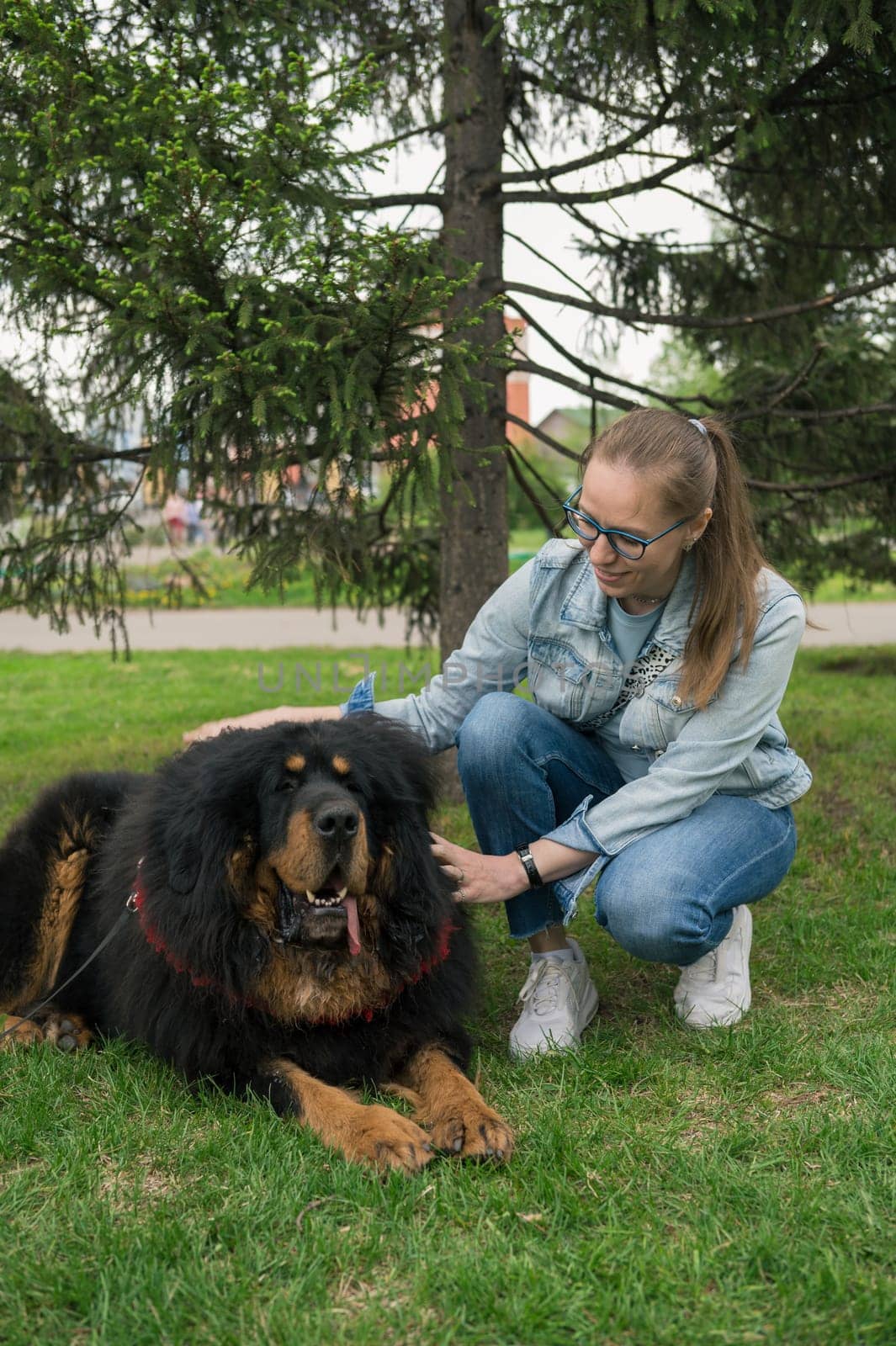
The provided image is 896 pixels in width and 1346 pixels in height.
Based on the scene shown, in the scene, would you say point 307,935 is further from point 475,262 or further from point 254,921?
point 475,262

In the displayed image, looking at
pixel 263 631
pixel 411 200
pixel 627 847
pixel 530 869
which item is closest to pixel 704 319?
pixel 411 200

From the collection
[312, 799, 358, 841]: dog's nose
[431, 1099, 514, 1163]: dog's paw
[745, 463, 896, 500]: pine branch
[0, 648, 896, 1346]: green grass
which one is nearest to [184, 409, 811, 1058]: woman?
[0, 648, 896, 1346]: green grass

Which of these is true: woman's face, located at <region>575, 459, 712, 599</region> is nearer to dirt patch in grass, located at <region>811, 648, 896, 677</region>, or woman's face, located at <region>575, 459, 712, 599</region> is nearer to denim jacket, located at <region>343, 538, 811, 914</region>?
denim jacket, located at <region>343, 538, 811, 914</region>

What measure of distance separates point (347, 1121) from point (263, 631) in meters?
12.4

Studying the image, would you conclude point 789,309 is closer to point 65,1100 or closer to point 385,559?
point 385,559

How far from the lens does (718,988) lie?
3.36 meters

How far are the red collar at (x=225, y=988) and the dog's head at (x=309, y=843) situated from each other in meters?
0.05

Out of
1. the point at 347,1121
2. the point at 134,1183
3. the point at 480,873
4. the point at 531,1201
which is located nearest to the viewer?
the point at 531,1201

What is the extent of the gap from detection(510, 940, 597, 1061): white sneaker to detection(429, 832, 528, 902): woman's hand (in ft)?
1.07

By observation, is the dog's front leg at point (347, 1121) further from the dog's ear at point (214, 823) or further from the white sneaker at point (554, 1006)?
the white sneaker at point (554, 1006)

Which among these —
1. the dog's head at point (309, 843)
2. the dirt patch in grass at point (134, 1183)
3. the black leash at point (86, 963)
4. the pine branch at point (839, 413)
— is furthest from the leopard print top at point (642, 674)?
Answer: the pine branch at point (839, 413)

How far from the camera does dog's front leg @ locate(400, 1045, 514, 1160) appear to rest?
8.27 ft

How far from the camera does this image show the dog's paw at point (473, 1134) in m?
2.51

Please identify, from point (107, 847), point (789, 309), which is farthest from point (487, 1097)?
point (789, 309)
